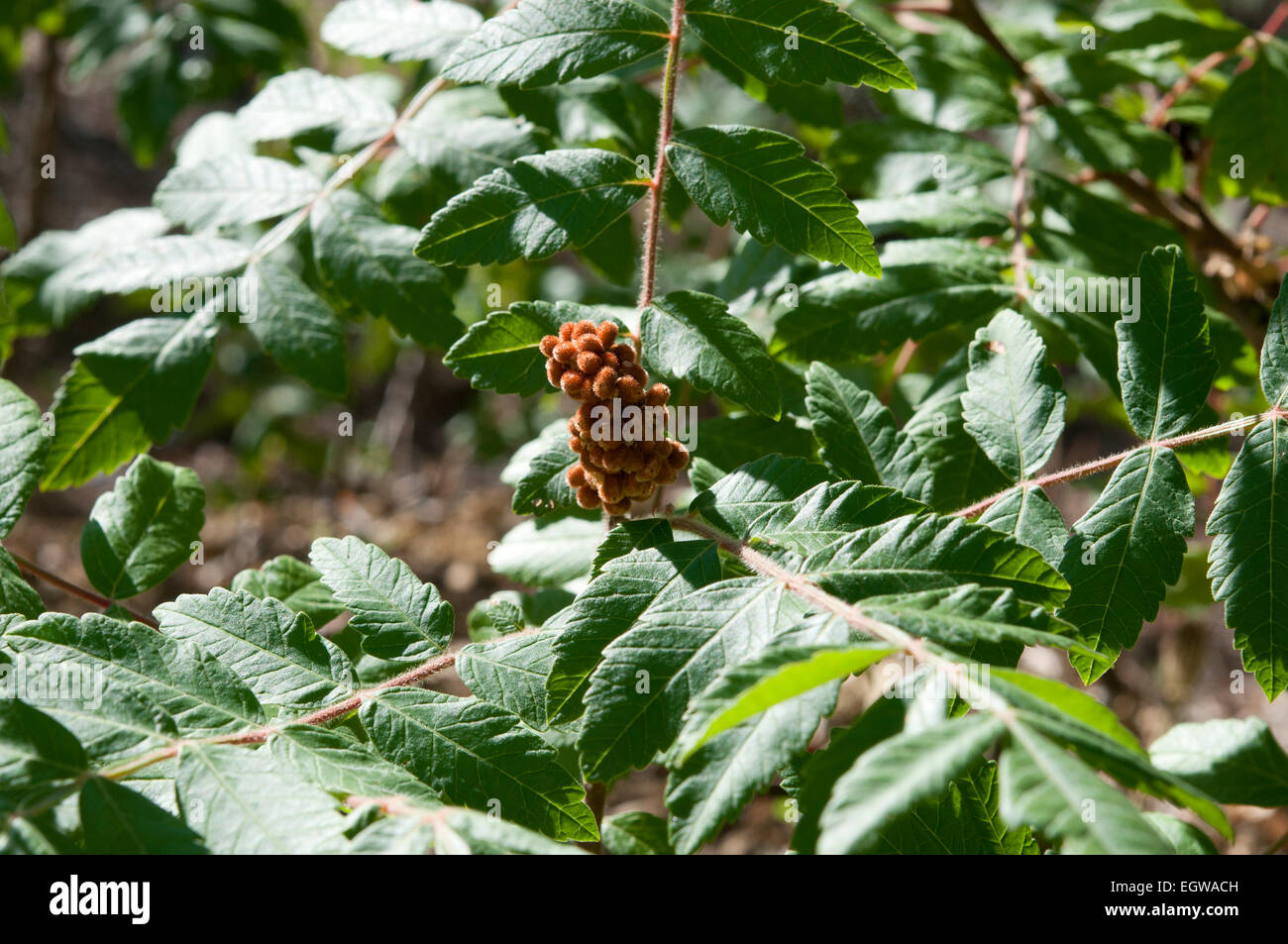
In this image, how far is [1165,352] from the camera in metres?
1.79

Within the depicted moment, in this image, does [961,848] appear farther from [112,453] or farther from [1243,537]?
[112,453]

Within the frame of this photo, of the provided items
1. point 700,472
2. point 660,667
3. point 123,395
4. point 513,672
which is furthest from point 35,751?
point 700,472

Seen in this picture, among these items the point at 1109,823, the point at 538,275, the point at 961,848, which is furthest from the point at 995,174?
the point at 538,275

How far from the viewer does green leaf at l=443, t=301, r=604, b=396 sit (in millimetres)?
1732

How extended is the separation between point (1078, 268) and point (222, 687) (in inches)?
74.7

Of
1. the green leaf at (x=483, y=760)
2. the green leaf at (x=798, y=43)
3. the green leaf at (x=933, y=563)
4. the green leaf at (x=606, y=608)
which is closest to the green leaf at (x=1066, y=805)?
the green leaf at (x=933, y=563)

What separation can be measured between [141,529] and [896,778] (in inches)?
66.2

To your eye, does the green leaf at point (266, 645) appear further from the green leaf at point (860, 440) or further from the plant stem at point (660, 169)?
the green leaf at point (860, 440)

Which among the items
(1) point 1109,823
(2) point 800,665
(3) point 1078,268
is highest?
(3) point 1078,268

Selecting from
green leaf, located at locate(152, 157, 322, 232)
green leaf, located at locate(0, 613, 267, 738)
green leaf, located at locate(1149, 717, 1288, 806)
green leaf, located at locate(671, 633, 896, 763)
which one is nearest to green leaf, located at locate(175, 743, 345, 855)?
green leaf, located at locate(0, 613, 267, 738)

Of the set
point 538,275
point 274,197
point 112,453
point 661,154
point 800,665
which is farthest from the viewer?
point 538,275

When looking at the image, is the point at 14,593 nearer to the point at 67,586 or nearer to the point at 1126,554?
the point at 67,586
